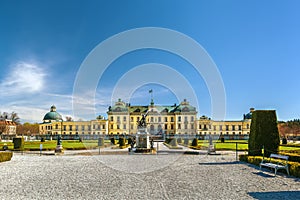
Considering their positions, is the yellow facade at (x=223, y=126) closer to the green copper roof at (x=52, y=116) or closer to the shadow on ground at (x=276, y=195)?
the green copper roof at (x=52, y=116)

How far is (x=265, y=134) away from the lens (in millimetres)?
12398

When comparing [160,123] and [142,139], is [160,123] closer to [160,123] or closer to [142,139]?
[160,123]

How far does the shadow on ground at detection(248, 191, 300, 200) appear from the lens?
18.9 ft

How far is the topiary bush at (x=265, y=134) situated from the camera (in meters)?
12.3

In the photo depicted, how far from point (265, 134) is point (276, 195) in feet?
23.0

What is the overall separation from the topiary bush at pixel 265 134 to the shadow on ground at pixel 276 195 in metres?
6.25

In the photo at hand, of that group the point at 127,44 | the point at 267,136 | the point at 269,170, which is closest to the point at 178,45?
the point at 127,44

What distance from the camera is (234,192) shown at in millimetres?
6195

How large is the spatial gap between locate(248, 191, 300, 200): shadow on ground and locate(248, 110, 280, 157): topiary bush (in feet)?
20.5

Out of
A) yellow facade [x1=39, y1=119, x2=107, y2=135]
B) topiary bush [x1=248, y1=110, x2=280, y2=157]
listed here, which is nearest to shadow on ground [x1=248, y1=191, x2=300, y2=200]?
topiary bush [x1=248, y1=110, x2=280, y2=157]

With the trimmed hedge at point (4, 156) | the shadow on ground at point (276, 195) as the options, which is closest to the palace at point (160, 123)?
the trimmed hedge at point (4, 156)

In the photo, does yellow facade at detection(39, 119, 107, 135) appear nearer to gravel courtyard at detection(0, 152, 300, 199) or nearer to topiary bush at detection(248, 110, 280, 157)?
topiary bush at detection(248, 110, 280, 157)

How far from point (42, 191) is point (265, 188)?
5.66 metres

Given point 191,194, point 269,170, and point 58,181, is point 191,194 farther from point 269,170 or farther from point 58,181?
point 269,170
